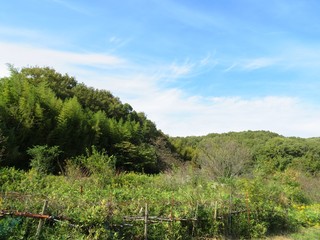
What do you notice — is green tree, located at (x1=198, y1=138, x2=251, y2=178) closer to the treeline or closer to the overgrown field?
the treeline

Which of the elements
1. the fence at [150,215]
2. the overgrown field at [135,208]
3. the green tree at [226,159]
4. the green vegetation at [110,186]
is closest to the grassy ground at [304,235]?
the green vegetation at [110,186]

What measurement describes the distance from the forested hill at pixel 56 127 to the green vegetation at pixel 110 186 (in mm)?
52

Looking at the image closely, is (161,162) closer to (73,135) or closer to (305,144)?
(73,135)

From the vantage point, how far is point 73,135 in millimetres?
18156

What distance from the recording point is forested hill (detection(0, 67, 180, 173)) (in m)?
14.8

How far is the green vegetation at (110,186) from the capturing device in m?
5.89

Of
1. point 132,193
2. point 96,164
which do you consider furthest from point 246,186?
point 96,164

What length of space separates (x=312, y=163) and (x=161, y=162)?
17041 mm

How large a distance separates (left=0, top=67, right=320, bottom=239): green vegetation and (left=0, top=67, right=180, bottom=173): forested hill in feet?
0.17

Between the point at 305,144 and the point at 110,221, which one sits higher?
the point at 305,144

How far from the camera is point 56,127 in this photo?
16.7 metres

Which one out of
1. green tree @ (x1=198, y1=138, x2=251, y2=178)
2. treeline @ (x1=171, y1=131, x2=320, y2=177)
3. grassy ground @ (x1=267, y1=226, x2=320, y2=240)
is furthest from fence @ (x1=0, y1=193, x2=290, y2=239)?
green tree @ (x1=198, y1=138, x2=251, y2=178)

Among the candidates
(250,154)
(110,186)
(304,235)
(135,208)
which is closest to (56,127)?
(110,186)

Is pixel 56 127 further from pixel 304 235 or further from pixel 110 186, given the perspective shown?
pixel 304 235
